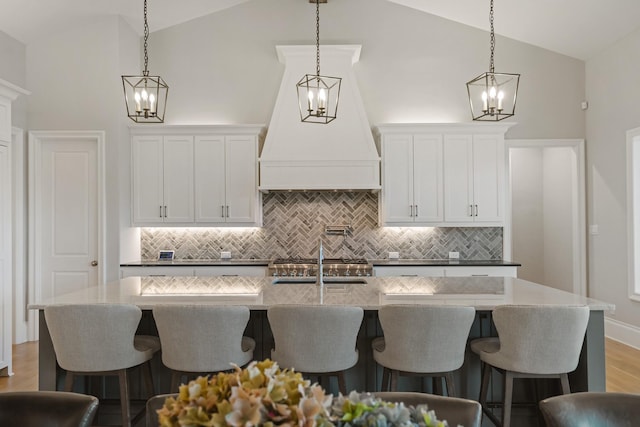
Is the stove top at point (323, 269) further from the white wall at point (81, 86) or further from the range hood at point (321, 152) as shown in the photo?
the white wall at point (81, 86)

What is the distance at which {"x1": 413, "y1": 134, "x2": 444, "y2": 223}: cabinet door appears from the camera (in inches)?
219

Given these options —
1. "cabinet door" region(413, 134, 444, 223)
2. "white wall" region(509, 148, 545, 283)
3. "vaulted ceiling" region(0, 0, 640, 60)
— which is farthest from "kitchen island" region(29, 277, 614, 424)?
"white wall" region(509, 148, 545, 283)

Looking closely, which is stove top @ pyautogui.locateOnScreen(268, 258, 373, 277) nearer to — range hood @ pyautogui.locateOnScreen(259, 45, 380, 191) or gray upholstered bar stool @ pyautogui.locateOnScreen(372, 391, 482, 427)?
range hood @ pyautogui.locateOnScreen(259, 45, 380, 191)

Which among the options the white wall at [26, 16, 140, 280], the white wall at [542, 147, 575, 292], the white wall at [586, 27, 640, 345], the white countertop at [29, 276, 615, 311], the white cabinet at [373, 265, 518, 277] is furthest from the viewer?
the white wall at [542, 147, 575, 292]

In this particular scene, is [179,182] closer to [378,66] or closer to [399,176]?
[399,176]

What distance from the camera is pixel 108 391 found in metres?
3.04

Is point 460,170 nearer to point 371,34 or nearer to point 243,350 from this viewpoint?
point 371,34

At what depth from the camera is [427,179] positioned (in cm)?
556

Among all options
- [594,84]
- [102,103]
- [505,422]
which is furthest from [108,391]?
[594,84]

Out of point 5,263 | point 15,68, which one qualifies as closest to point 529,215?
point 5,263

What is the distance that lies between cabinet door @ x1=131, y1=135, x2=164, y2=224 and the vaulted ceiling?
1455mm

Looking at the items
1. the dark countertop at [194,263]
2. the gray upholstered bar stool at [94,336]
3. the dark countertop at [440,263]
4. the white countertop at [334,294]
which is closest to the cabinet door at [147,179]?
the dark countertop at [194,263]

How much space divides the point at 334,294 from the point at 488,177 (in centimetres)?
334

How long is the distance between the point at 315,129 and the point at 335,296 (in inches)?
118
